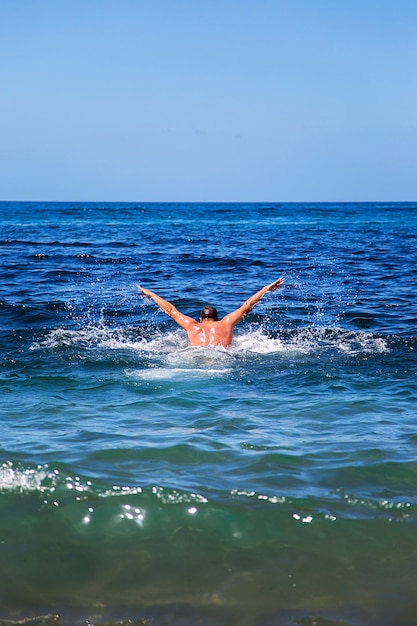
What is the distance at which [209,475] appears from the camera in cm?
614

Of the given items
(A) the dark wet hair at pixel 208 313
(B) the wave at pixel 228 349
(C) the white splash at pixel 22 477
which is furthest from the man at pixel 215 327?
(C) the white splash at pixel 22 477

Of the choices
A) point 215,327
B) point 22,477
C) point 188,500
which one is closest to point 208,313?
point 215,327

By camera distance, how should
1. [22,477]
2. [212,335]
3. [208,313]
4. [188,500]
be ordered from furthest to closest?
1. [208,313]
2. [212,335]
3. [22,477]
4. [188,500]

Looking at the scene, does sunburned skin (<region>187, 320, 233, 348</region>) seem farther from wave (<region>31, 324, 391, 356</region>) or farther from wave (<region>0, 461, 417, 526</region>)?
wave (<region>0, 461, 417, 526</region>)

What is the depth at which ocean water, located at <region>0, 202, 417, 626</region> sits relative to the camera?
461cm

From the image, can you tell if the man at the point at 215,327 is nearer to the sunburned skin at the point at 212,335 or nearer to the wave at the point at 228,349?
the sunburned skin at the point at 212,335

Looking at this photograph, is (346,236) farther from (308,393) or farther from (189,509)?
(189,509)

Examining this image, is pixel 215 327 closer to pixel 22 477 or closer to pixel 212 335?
pixel 212 335

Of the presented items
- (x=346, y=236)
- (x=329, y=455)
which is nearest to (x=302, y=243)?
(x=346, y=236)

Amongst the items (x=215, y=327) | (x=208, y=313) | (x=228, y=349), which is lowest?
(x=228, y=349)

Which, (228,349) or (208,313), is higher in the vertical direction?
(208,313)

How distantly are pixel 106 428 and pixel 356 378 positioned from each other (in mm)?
3841

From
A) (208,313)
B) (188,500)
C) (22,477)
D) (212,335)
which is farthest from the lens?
→ (208,313)

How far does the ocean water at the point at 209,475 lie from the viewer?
182 inches
